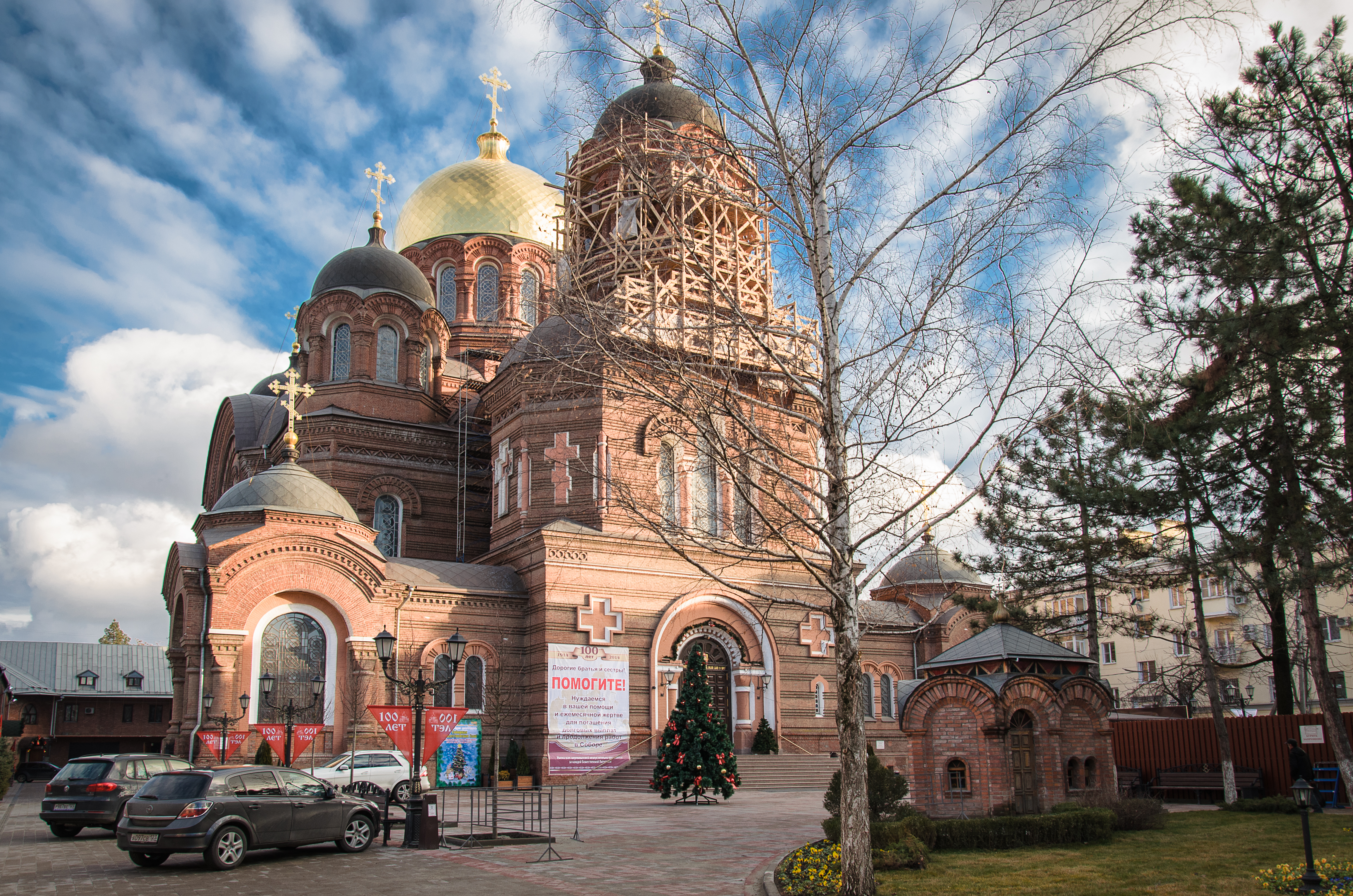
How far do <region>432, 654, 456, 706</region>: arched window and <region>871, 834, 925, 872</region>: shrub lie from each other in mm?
13630

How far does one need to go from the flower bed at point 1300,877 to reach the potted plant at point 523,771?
15103 mm

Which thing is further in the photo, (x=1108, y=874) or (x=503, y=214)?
(x=503, y=214)

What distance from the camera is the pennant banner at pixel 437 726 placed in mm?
13266

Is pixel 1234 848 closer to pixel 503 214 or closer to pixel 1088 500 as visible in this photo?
pixel 1088 500

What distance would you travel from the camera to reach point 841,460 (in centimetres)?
904

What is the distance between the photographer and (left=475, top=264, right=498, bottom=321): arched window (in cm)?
3581

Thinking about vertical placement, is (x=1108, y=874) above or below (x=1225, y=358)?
below

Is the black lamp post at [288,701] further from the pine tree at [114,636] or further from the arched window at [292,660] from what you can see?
the pine tree at [114,636]

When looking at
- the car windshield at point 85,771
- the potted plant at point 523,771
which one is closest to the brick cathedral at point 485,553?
the potted plant at point 523,771

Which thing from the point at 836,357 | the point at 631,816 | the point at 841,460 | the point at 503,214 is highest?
the point at 503,214

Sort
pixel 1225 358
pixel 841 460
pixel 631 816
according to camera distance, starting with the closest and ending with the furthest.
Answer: pixel 841 460
pixel 1225 358
pixel 631 816

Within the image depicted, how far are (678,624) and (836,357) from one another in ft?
51.8

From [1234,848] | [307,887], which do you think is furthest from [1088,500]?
[307,887]

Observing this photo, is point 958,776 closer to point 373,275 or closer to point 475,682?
point 475,682
